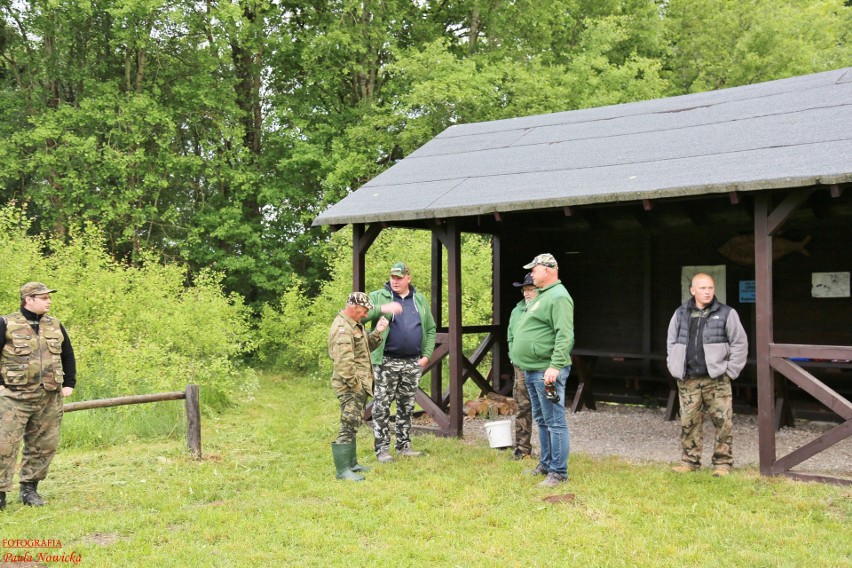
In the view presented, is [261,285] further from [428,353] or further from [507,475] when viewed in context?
[507,475]

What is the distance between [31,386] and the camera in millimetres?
5812

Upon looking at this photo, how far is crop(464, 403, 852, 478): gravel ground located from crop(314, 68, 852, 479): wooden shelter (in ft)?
1.03

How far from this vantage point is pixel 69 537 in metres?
5.19

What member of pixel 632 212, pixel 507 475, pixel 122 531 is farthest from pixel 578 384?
pixel 122 531

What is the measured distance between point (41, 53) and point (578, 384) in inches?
670

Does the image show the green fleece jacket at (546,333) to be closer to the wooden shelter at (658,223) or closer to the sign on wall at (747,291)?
the wooden shelter at (658,223)

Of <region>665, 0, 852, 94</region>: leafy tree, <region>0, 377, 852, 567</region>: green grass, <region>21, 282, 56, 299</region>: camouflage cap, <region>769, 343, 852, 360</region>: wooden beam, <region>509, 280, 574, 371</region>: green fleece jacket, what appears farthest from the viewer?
<region>665, 0, 852, 94</region>: leafy tree

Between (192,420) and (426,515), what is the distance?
3.31 m

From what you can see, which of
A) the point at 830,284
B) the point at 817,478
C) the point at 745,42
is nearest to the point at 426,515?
the point at 817,478

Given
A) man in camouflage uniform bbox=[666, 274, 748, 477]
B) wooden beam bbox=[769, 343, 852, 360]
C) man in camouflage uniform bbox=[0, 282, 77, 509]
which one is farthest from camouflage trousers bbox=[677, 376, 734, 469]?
man in camouflage uniform bbox=[0, 282, 77, 509]

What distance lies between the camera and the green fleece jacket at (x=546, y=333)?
20.0 ft

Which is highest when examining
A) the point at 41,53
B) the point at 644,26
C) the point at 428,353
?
the point at 644,26

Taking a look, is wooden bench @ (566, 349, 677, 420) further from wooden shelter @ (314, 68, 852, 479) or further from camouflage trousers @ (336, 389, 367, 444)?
camouflage trousers @ (336, 389, 367, 444)

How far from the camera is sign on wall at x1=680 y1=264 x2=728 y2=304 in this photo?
9.96m
